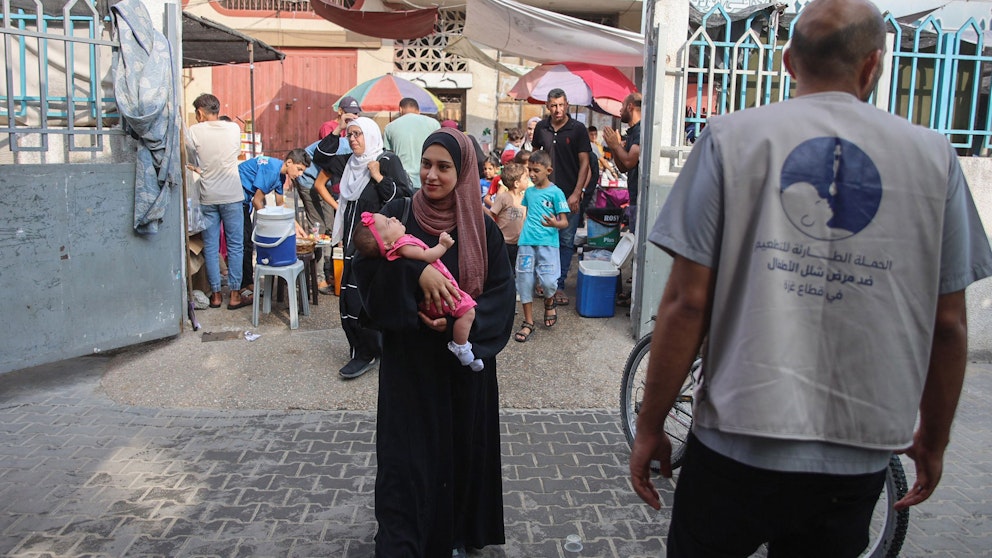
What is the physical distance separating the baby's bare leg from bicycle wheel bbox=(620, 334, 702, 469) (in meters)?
1.52

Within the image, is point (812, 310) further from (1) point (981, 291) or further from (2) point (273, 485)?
(1) point (981, 291)

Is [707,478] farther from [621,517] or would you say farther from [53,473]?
[53,473]

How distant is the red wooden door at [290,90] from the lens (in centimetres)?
1905

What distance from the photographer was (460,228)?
3188 mm

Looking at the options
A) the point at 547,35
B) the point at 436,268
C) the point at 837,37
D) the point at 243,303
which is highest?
the point at 547,35

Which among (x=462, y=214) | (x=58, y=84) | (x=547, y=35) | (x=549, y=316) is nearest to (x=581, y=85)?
(x=547, y=35)

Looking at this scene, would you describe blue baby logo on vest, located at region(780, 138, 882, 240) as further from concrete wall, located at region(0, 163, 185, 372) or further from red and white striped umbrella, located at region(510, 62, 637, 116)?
red and white striped umbrella, located at region(510, 62, 637, 116)

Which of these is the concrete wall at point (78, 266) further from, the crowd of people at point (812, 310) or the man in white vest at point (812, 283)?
the man in white vest at point (812, 283)

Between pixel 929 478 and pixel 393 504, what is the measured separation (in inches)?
73.7

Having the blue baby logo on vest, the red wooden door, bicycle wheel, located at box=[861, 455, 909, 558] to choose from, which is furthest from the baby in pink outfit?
the red wooden door

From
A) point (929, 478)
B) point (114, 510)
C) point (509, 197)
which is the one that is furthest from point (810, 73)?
point (509, 197)

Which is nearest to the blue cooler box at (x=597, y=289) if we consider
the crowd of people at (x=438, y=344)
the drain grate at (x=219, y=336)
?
the drain grate at (x=219, y=336)

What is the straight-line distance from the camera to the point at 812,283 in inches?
72.1

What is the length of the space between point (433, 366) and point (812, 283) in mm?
1703
